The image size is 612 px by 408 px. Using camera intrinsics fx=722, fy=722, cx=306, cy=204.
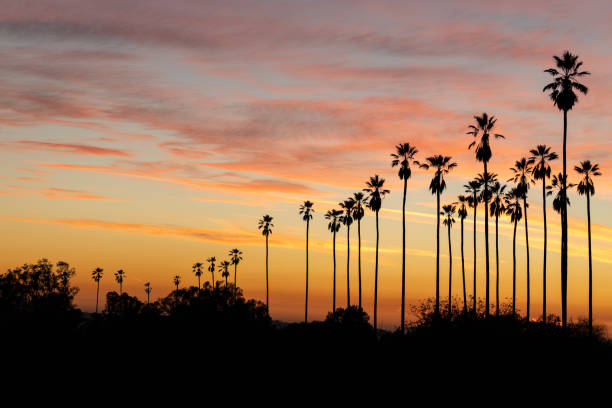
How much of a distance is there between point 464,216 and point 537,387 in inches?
2547

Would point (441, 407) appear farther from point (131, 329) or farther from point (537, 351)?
point (131, 329)

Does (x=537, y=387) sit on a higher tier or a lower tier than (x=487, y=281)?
lower

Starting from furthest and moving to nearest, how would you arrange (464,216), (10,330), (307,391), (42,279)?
(42,279) < (464,216) < (10,330) < (307,391)

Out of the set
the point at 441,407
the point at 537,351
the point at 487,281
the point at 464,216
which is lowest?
the point at 441,407

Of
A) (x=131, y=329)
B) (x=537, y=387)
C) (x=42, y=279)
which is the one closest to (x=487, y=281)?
(x=537, y=387)

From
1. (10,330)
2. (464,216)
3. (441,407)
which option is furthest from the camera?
Result: (464,216)

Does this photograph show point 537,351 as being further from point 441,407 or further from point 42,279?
point 42,279

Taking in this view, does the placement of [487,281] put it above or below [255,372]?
above

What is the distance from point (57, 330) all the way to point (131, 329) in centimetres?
926

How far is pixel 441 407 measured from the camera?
48844mm

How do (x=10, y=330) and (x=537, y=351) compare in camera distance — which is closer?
(x=537, y=351)

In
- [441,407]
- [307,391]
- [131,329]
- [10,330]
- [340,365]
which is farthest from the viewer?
[10,330]

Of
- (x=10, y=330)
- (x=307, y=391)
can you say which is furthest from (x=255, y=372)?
(x=10, y=330)

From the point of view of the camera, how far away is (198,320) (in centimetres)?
6366
